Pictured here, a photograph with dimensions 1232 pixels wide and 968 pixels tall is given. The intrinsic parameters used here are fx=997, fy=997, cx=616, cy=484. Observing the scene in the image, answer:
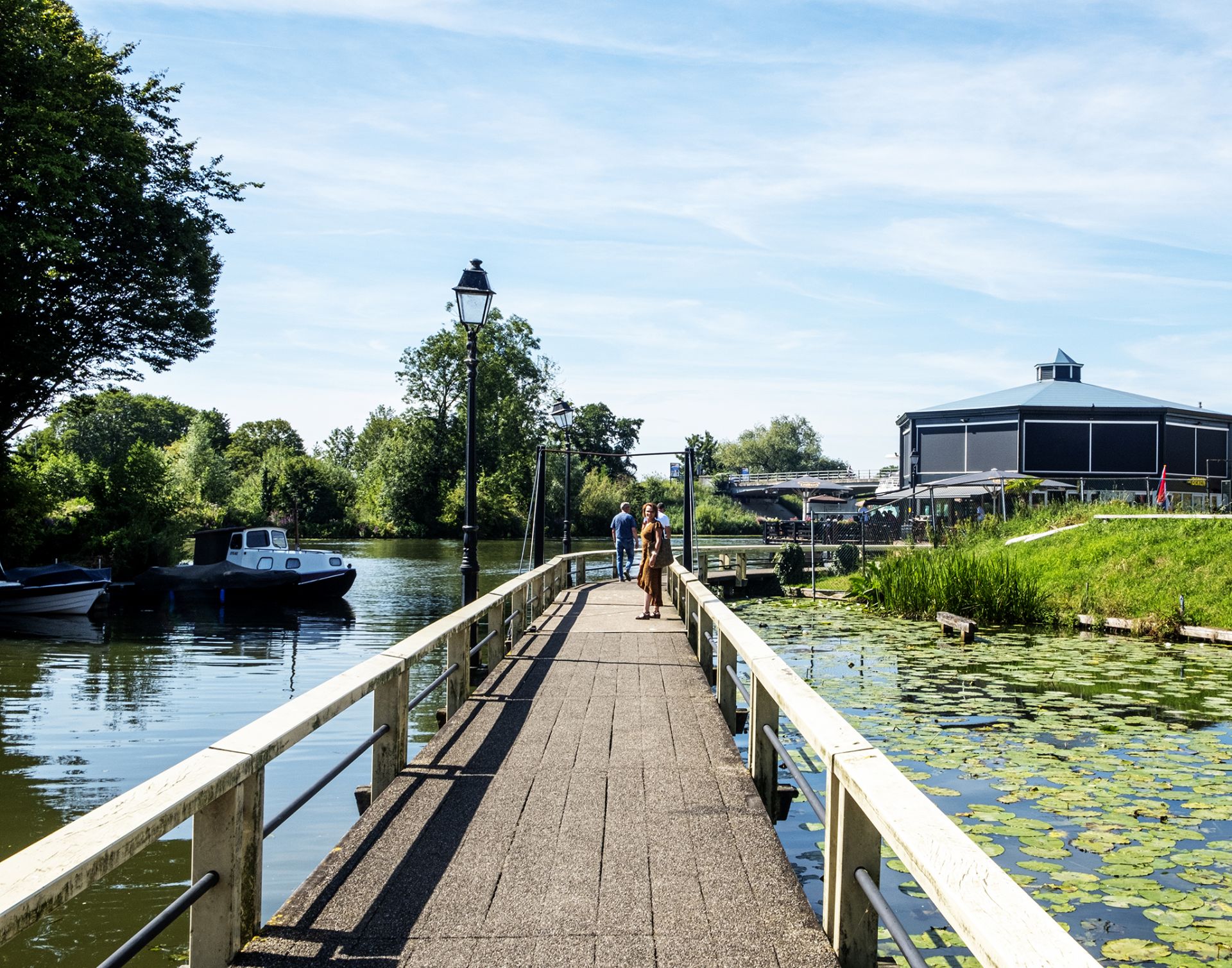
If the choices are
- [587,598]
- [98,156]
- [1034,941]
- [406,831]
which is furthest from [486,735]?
[98,156]

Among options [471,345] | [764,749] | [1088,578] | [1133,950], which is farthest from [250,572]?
[1133,950]

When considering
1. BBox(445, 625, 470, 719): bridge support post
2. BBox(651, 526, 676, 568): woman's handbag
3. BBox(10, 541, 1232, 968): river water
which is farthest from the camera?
BBox(651, 526, 676, 568): woman's handbag

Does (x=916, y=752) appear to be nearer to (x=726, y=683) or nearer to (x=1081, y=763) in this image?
(x=1081, y=763)

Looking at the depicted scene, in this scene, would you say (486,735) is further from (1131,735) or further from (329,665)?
(329,665)

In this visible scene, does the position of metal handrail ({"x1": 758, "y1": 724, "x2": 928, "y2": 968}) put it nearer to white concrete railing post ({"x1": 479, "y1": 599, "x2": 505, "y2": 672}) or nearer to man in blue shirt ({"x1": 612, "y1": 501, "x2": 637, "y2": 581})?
white concrete railing post ({"x1": 479, "y1": 599, "x2": 505, "y2": 672})

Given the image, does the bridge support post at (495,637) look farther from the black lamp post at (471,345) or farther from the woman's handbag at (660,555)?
the woman's handbag at (660,555)

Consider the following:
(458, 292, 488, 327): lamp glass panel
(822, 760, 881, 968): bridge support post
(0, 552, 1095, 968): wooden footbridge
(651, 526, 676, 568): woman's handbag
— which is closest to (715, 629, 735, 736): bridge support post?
(0, 552, 1095, 968): wooden footbridge

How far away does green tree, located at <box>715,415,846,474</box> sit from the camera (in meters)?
138

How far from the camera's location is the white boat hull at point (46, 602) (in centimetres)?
2523

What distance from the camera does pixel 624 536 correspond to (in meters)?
21.2

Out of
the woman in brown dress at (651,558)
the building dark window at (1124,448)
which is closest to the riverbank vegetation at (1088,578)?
the woman in brown dress at (651,558)

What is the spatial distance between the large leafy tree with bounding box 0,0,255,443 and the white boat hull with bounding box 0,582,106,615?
14.4ft

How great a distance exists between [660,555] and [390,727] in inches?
391

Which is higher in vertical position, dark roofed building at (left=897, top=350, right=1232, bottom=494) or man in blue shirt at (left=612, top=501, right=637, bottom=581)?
dark roofed building at (left=897, top=350, right=1232, bottom=494)
